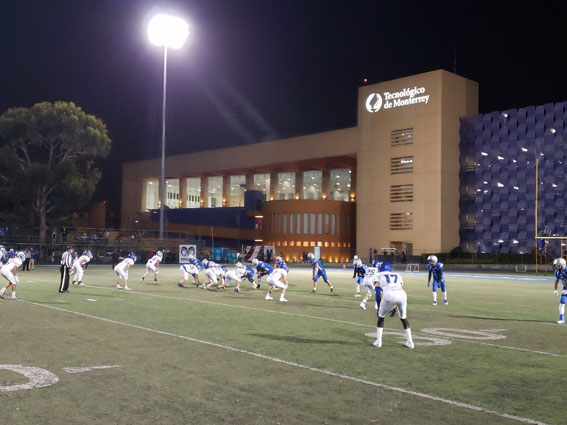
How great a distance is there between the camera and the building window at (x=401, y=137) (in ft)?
223

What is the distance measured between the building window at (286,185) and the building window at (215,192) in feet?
39.2

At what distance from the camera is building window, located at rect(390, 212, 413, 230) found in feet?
222

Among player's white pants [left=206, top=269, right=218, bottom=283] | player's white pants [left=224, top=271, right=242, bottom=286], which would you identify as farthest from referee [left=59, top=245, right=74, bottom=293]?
player's white pants [left=224, top=271, right=242, bottom=286]

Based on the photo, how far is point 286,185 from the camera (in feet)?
318

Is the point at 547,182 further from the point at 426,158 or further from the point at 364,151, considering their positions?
the point at 364,151

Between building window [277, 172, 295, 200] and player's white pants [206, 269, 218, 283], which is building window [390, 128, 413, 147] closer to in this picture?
building window [277, 172, 295, 200]

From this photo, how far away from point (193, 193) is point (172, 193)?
15.1 feet

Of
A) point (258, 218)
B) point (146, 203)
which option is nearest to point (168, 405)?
point (258, 218)

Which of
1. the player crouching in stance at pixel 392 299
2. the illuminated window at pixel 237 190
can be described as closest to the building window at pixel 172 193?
the illuminated window at pixel 237 190

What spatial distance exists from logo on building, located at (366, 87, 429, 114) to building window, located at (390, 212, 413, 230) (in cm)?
1256

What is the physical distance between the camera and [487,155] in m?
65.2

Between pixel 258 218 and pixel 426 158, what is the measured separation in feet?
100

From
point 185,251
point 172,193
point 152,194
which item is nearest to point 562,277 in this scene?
point 185,251

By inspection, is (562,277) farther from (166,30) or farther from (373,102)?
(373,102)
